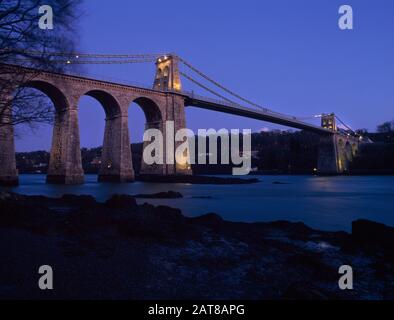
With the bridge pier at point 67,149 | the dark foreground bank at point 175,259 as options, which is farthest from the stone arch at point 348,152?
the dark foreground bank at point 175,259

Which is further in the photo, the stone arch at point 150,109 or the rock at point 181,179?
the stone arch at point 150,109

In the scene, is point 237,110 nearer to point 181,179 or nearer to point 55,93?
point 181,179

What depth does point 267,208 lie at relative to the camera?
22562mm

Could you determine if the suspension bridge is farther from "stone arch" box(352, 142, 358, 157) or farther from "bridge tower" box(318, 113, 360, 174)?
"stone arch" box(352, 142, 358, 157)

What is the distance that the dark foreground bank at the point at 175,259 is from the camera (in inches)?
218

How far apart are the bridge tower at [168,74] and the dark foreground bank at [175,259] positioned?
3991cm

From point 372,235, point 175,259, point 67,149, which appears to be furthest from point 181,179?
point 175,259

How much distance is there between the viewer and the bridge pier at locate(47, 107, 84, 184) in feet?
117

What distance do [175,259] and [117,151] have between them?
3517 cm

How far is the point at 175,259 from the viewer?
7.55 metres

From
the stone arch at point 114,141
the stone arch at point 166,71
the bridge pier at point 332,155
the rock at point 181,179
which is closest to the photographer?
the stone arch at point 114,141

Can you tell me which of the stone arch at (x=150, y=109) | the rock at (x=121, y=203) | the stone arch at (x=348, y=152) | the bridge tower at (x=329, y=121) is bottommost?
the rock at (x=121, y=203)

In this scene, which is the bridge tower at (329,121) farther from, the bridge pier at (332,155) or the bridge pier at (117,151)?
the bridge pier at (117,151)
